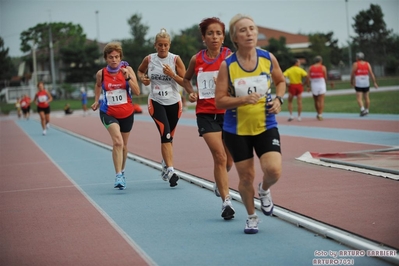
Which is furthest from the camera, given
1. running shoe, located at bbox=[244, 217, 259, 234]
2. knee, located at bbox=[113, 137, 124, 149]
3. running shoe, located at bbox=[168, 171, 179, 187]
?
knee, located at bbox=[113, 137, 124, 149]

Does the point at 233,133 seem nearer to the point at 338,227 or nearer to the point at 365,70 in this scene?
the point at 338,227

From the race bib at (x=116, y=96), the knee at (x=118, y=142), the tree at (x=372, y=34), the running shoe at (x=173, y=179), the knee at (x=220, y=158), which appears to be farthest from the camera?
the tree at (x=372, y=34)

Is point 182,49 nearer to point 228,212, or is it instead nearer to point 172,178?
point 172,178

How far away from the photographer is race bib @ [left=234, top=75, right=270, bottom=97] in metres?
6.64

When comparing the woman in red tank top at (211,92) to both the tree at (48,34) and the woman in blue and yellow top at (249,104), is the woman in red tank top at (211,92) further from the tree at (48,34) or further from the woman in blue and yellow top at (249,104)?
the tree at (48,34)

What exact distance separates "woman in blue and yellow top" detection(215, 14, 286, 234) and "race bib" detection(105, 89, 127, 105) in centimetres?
423

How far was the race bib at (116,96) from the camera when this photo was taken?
35.3 ft

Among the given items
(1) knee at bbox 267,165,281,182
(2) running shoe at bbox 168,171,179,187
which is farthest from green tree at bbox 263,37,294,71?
(1) knee at bbox 267,165,281,182

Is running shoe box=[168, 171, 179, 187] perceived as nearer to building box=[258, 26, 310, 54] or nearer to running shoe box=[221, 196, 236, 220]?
running shoe box=[221, 196, 236, 220]

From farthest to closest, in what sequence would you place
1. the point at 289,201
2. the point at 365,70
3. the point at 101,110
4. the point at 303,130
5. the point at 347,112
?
the point at 347,112 < the point at 365,70 < the point at 303,130 < the point at 101,110 < the point at 289,201

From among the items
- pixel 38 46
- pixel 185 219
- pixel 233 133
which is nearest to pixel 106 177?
pixel 185 219

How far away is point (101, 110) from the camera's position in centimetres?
1089

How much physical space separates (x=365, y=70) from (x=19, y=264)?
19.6m

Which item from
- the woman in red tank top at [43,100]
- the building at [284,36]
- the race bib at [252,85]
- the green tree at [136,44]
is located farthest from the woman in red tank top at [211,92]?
the building at [284,36]
